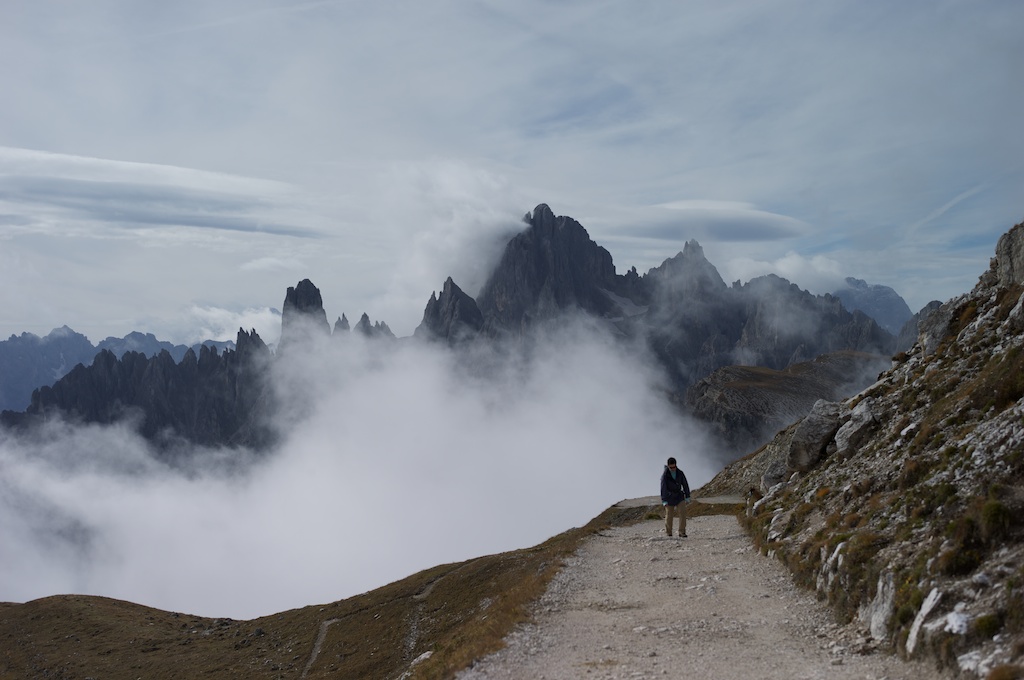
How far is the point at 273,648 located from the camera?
2480 inches

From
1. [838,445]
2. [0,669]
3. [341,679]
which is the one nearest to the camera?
[838,445]

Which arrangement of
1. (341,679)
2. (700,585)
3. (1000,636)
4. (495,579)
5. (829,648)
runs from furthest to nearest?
(495,579), (341,679), (700,585), (829,648), (1000,636)

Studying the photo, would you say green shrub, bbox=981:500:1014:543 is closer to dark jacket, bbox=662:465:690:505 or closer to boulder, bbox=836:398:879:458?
boulder, bbox=836:398:879:458

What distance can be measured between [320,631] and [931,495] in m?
56.4

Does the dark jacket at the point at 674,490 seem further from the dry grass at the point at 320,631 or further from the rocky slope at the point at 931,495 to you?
the dry grass at the point at 320,631

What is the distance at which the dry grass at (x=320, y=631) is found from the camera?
29.9 metres

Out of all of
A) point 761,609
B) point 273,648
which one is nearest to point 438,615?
point 273,648

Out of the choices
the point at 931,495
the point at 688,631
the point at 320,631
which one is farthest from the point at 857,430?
the point at 320,631

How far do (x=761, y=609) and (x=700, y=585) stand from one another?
12.5 feet

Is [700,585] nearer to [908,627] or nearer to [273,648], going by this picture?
[908,627]

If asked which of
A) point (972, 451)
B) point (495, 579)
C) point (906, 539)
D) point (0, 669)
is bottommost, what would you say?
point (0, 669)

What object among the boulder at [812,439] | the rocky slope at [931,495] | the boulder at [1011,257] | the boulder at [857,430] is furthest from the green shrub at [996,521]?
the boulder at [812,439]

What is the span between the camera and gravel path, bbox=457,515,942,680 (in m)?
16.6

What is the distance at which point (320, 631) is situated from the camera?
203 ft
